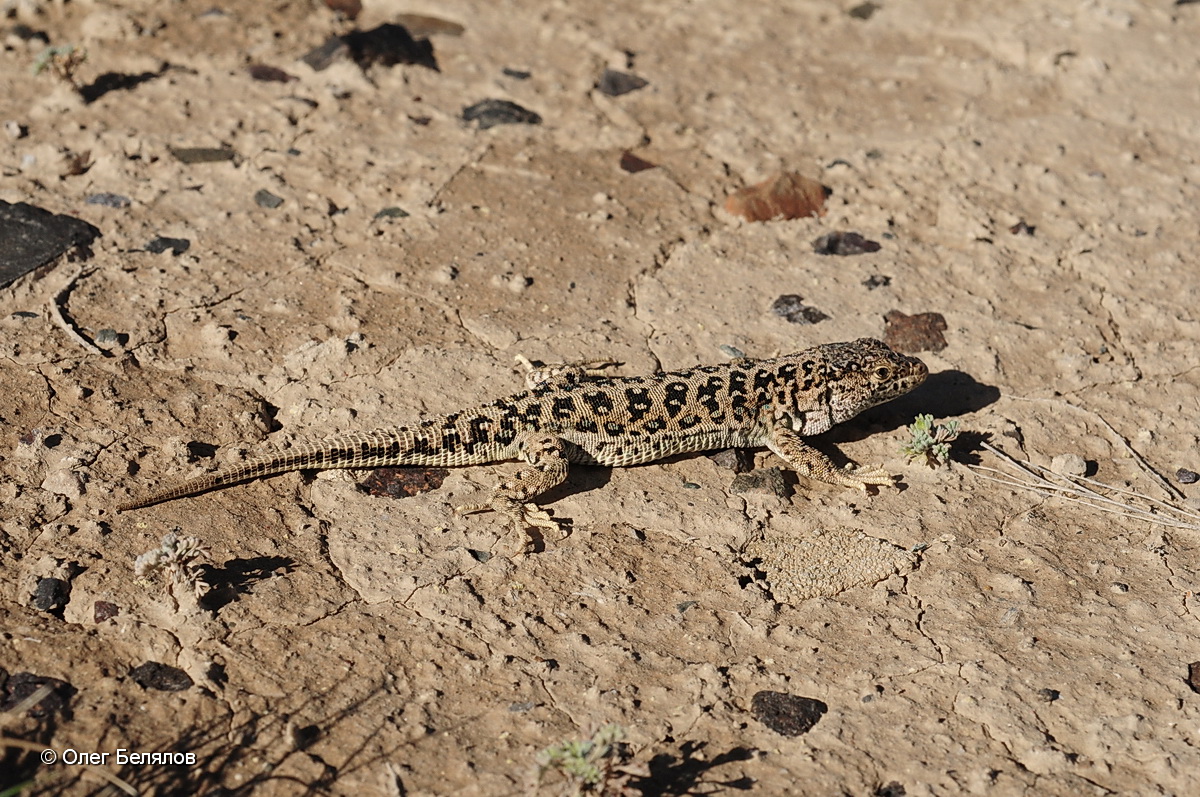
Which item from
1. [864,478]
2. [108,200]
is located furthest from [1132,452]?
[108,200]

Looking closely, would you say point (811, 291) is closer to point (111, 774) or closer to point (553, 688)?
point (553, 688)

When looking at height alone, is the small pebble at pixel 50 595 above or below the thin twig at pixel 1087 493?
below

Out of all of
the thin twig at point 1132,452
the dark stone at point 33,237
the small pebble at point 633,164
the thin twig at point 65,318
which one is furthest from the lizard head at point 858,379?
the dark stone at point 33,237

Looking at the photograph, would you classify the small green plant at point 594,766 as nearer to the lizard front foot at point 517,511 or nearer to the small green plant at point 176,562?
the lizard front foot at point 517,511

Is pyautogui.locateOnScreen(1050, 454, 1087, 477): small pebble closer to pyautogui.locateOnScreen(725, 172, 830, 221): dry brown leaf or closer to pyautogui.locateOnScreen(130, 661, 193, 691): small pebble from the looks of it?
pyautogui.locateOnScreen(725, 172, 830, 221): dry brown leaf

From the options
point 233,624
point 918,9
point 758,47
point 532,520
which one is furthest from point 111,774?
point 918,9

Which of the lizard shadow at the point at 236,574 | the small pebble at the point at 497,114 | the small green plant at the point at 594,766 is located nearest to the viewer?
the small green plant at the point at 594,766
